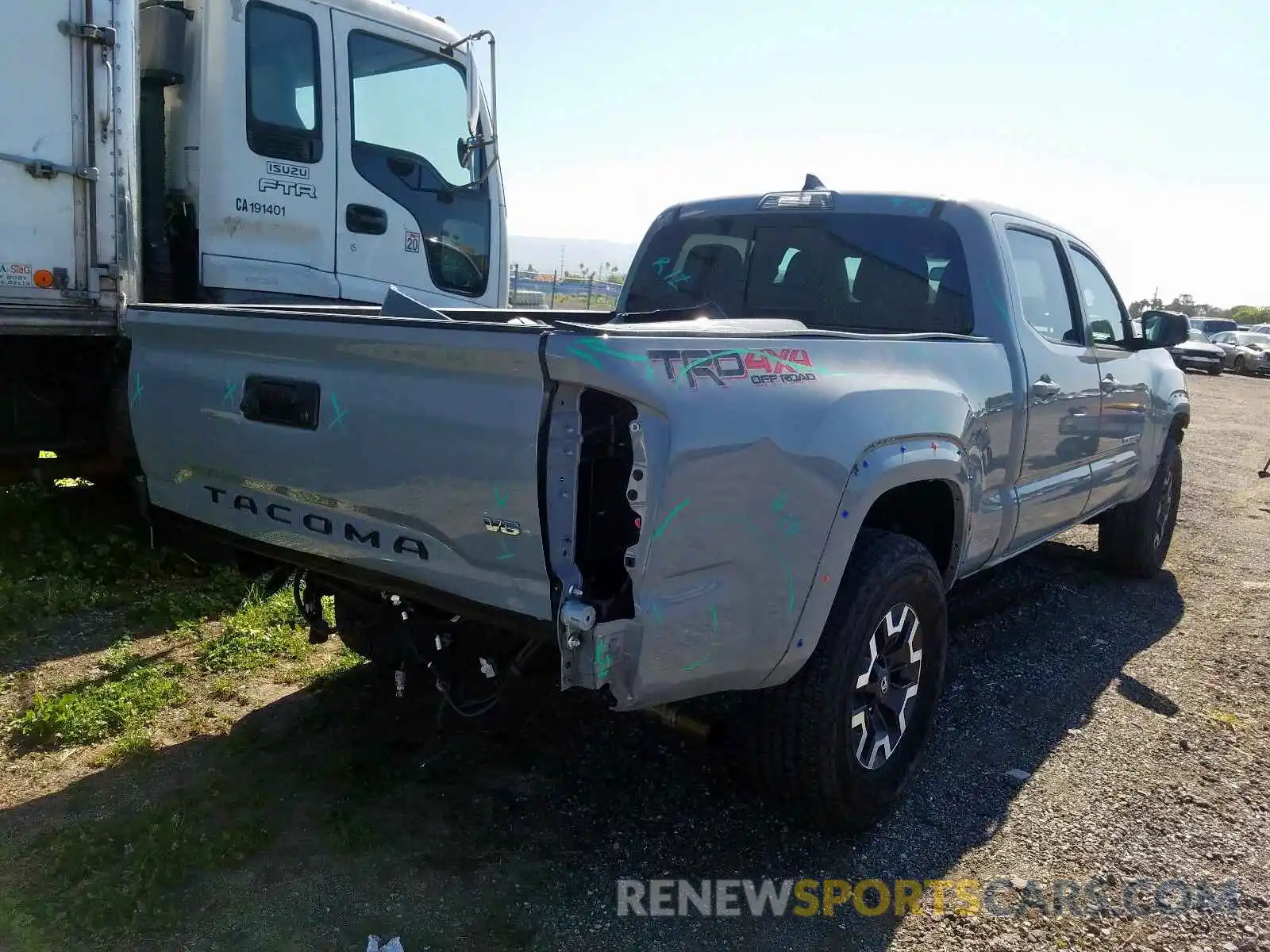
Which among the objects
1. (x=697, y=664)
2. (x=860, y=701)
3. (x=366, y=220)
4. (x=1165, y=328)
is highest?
(x=366, y=220)

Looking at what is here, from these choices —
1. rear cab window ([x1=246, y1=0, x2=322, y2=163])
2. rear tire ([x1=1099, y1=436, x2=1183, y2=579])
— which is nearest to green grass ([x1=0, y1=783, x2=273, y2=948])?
rear cab window ([x1=246, y1=0, x2=322, y2=163])

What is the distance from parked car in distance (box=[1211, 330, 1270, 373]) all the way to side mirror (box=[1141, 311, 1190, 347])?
1181 inches

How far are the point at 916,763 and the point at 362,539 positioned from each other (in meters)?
2.00

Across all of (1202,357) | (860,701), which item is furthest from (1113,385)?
(1202,357)

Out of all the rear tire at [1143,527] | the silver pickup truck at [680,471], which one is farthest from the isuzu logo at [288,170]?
the rear tire at [1143,527]

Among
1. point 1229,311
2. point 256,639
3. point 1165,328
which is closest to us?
point 256,639

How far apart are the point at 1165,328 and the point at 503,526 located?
444 cm

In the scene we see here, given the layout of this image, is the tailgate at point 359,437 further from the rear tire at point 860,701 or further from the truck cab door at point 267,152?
the truck cab door at point 267,152

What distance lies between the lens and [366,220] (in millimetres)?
6105

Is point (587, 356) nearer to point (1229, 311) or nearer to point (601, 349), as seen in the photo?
point (601, 349)

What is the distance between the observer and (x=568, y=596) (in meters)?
2.29

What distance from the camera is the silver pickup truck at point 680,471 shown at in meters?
2.32

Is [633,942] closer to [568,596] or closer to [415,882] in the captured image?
[415,882]

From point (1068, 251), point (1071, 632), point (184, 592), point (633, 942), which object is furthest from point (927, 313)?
point (184, 592)
